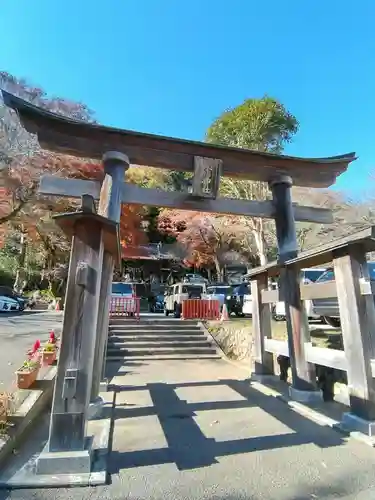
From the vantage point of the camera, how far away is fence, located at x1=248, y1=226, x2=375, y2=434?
3717 mm

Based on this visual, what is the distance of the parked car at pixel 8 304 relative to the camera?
675 inches

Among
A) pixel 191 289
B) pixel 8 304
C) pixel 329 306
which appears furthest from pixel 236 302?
pixel 8 304

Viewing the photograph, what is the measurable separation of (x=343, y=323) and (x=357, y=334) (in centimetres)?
23

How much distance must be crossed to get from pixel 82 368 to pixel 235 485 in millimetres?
1658

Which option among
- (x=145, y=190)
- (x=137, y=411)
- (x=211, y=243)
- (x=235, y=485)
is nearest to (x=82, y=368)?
(x=235, y=485)

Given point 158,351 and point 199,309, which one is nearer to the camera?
point 158,351

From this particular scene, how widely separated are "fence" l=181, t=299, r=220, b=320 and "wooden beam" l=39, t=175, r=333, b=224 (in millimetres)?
8022

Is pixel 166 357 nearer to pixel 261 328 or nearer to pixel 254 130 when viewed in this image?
pixel 261 328

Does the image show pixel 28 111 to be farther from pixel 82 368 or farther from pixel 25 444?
pixel 25 444

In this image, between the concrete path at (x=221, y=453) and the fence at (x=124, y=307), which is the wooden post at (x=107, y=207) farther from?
the fence at (x=124, y=307)

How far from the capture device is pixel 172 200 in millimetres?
4680

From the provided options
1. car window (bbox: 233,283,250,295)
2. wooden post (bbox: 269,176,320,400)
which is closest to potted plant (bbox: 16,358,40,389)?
wooden post (bbox: 269,176,320,400)

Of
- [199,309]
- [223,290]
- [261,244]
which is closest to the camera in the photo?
[199,309]

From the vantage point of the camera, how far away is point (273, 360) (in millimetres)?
6457
